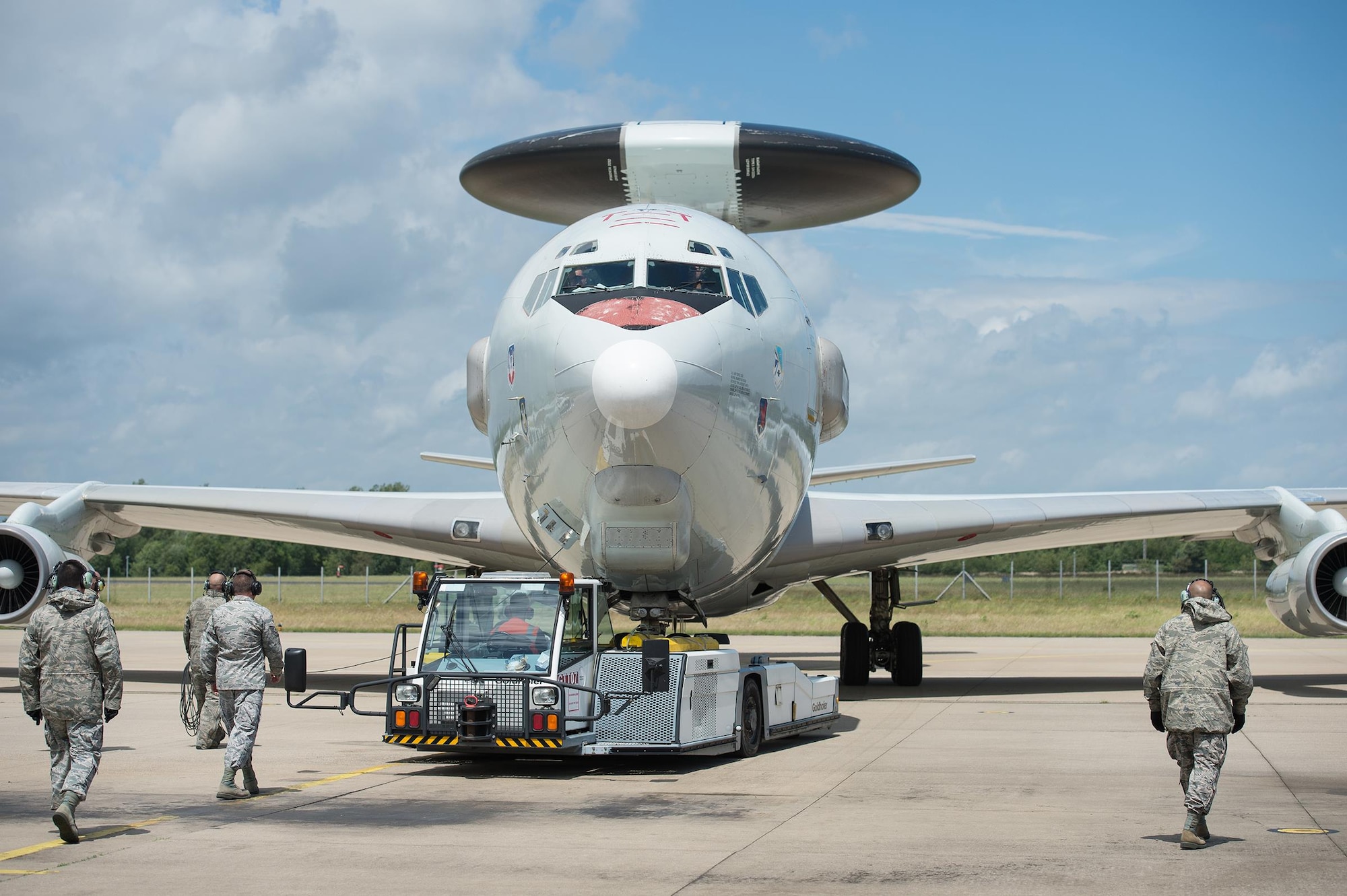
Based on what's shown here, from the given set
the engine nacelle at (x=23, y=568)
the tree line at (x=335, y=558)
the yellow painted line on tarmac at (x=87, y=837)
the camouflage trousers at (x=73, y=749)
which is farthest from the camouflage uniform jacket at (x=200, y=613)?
the tree line at (x=335, y=558)

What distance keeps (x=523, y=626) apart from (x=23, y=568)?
9.99 metres

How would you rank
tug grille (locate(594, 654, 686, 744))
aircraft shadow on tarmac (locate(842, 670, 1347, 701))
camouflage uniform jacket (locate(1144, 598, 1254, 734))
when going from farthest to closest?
aircraft shadow on tarmac (locate(842, 670, 1347, 701)) < tug grille (locate(594, 654, 686, 744)) < camouflage uniform jacket (locate(1144, 598, 1254, 734))

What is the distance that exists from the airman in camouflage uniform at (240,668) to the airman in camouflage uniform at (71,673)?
1.11m

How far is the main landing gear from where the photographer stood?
19719mm

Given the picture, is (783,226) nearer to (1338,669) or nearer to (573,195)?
(573,195)

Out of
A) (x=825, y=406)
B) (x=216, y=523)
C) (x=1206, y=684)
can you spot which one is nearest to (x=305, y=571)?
(x=216, y=523)

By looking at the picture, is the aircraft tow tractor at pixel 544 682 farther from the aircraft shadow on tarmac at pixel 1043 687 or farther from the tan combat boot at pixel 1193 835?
the aircraft shadow on tarmac at pixel 1043 687

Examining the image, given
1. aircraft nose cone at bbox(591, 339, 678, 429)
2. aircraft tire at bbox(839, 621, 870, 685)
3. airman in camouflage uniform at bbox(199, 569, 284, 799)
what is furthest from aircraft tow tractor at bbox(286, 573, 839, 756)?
aircraft tire at bbox(839, 621, 870, 685)

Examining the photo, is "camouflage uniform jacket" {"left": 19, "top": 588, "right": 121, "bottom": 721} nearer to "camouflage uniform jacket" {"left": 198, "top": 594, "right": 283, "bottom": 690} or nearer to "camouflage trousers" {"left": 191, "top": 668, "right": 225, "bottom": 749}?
"camouflage uniform jacket" {"left": 198, "top": 594, "right": 283, "bottom": 690}

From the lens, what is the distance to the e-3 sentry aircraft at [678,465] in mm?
11445

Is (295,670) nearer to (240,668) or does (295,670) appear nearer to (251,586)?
(240,668)

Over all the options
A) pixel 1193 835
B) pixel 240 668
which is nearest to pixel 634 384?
pixel 240 668

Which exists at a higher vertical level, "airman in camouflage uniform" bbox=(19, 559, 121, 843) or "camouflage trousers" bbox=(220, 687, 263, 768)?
"airman in camouflage uniform" bbox=(19, 559, 121, 843)

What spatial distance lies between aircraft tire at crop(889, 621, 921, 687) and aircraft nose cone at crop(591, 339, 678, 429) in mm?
9785
